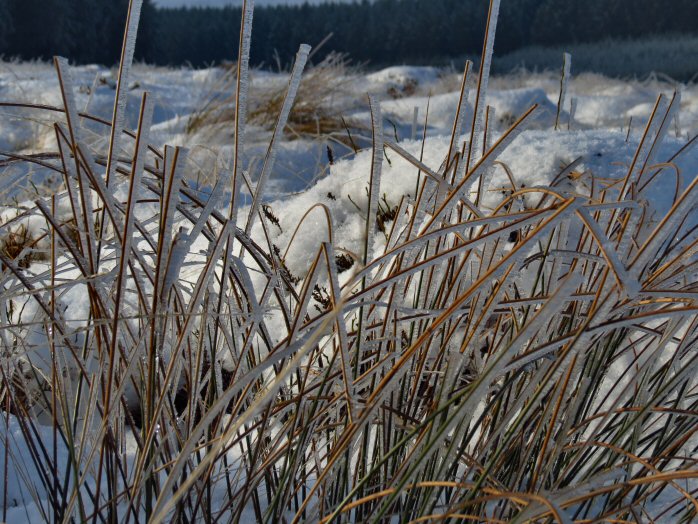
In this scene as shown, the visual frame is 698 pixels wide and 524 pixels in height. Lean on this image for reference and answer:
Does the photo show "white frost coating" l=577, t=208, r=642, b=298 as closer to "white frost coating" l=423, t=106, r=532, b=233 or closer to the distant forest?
"white frost coating" l=423, t=106, r=532, b=233

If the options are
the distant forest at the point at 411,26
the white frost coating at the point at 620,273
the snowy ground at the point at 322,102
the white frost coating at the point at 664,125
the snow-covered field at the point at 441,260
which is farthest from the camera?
the distant forest at the point at 411,26

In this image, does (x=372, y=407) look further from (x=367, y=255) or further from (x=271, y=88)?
(x=271, y=88)

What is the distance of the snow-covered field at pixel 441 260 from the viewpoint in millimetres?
545

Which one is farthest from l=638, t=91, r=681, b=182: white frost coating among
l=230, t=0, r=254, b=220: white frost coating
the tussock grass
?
l=230, t=0, r=254, b=220: white frost coating

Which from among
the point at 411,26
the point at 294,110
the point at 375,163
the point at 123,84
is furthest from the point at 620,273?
the point at 411,26

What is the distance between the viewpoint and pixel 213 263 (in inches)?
22.0

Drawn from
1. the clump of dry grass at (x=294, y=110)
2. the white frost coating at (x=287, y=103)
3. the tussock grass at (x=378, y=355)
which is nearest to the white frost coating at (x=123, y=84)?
the tussock grass at (x=378, y=355)

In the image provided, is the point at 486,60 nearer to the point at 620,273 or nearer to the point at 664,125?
the point at 664,125

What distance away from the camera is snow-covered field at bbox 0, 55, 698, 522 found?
0.55m

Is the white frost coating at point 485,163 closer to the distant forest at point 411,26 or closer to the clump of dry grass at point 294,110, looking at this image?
the clump of dry grass at point 294,110

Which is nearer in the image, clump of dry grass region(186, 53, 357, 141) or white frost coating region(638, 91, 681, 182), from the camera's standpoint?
white frost coating region(638, 91, 681, 182)

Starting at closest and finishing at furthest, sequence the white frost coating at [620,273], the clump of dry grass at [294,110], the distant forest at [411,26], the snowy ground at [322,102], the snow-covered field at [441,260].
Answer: the white frost coating at [620,273] < the snow-covered field at [441,260] < the snowy ground at [322,102] < the clump of dry grass at [294,110] < the distant forest at [411,26]

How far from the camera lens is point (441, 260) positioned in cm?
54

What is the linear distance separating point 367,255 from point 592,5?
3071cm
